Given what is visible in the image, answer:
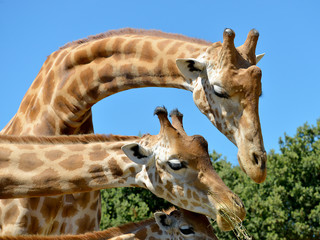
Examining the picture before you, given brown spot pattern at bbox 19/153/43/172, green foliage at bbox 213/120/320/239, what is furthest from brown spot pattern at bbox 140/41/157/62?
green foliage at bbox 213/120/320/239

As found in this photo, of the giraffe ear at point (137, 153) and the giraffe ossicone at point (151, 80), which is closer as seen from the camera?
the giraffe ear at point (137, 153)

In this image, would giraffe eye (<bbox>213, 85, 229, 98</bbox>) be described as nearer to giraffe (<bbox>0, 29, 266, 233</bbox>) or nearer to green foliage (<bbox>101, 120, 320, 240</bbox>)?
giraffe (<bbox>0, 29, 266, 233</bbox>)

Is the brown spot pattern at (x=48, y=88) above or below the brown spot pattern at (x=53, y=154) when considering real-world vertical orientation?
above

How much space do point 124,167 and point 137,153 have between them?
18 centimetres

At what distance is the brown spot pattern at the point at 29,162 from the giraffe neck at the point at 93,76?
194 centimetres

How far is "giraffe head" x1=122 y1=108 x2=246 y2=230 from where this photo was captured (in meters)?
5.73

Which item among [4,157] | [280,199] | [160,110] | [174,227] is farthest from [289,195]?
[4,157]

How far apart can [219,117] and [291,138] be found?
14494 mm

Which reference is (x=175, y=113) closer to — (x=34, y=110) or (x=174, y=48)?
(x=174, y=48)

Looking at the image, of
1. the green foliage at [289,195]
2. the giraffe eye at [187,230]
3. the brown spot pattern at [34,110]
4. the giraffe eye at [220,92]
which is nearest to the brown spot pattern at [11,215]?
the brown spot pattern at [34,110]

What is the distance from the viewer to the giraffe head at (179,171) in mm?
5734

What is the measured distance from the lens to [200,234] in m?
6.42

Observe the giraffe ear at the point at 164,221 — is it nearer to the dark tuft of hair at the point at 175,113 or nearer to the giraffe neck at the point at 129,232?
the giraffe neck at the point at 129,232

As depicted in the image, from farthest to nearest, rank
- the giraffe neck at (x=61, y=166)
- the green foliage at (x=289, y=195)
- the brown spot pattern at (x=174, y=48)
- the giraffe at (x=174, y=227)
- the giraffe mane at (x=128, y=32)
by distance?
the green foliage at (x=289, y=195), the giraffe mane at (x=128, y=32), the brown spot pattern at (x=174, y=48), the giraffe at (x=174, y=227), the giraffe neck at (x=61, y=166)
